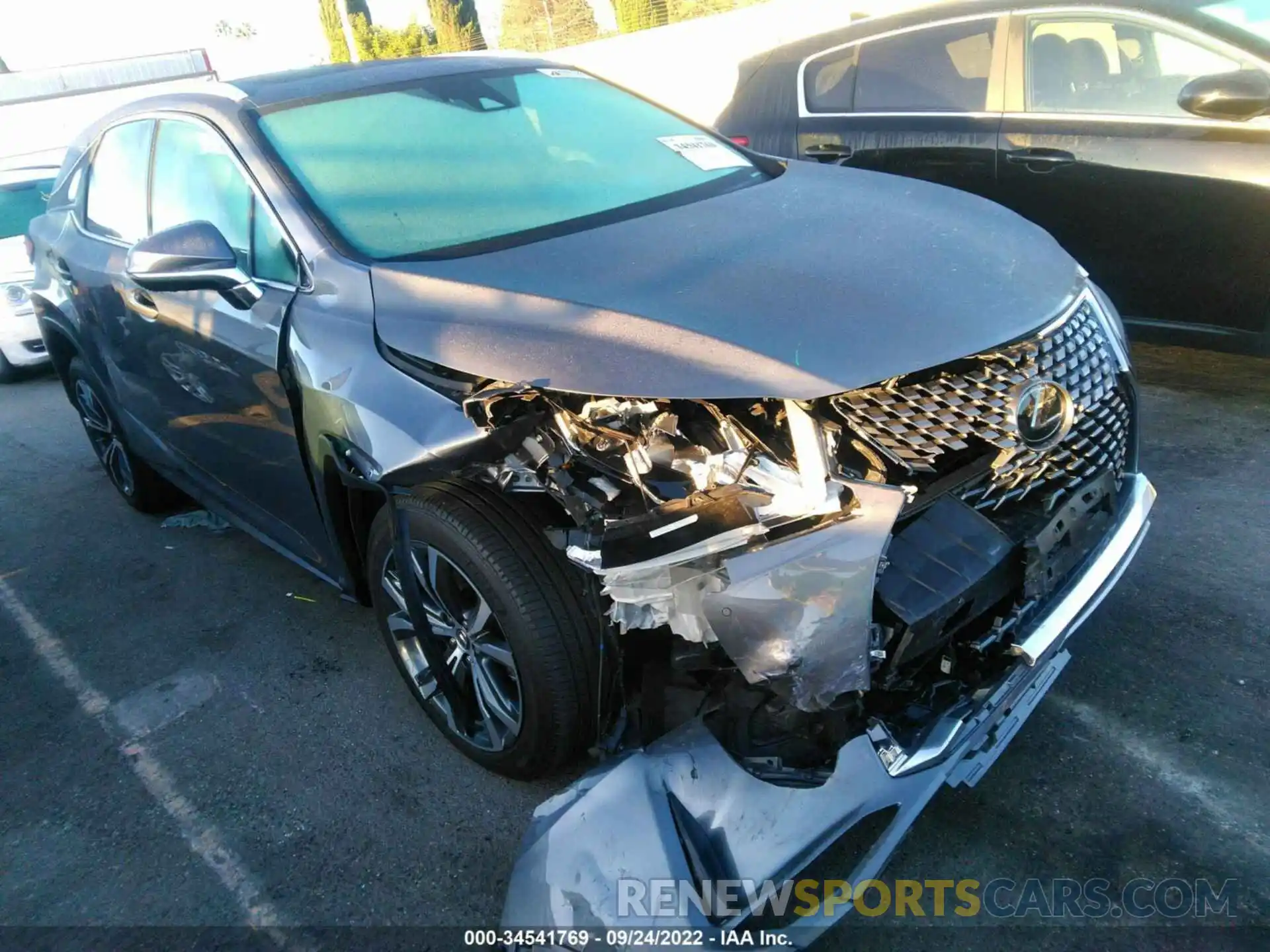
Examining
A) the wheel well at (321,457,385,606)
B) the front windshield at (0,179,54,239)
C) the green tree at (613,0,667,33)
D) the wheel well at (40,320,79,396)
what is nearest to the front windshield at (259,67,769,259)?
the wheel well at (321,457,385,606)

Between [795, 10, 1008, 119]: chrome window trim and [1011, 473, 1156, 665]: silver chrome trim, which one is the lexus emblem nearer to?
[1011, 473, 1156, 665]: silver chrome trim

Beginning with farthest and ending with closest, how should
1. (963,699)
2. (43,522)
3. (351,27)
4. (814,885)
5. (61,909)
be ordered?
(351,27) < (43,522) < (61,909) < (963,699) < (814,885)

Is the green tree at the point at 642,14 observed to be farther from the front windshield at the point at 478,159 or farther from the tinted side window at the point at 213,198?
the tinted side window at the point at 213,198

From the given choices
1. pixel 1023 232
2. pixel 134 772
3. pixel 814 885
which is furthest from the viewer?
pixel 134 772

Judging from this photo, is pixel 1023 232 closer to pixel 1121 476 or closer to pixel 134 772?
pixel 1121 476

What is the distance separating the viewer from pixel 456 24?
66.0 ft

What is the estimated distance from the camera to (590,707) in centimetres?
222

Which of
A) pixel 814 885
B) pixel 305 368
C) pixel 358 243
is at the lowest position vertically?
pixel 814 885

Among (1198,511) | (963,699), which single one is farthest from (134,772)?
(1198,511)

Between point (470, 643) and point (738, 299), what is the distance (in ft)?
3.63

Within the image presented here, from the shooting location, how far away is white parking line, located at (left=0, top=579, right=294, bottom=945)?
234 centimetres

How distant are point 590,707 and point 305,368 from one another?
3.84 feet

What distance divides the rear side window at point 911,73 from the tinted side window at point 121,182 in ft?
10.9

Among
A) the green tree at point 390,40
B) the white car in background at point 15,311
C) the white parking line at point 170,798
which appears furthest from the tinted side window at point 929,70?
the green tree at point 390,40
